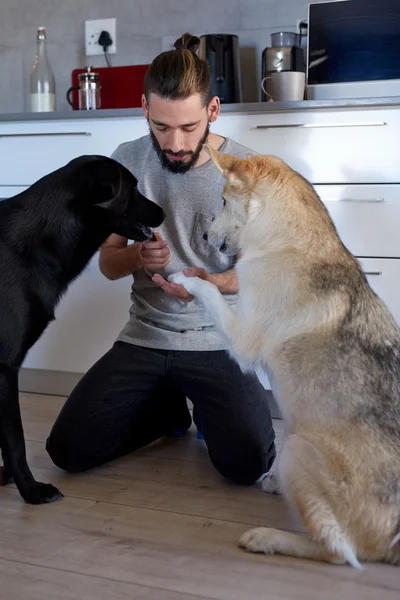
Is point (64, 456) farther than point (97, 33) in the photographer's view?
No

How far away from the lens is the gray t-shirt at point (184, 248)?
2.25 m

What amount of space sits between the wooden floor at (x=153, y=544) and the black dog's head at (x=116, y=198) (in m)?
0.74

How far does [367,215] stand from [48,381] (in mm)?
1541

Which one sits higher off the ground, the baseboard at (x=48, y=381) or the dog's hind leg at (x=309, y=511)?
the dog's hind leg at (x=309, y=511)

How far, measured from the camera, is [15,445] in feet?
6.55

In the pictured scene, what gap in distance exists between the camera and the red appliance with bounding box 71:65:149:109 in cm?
352

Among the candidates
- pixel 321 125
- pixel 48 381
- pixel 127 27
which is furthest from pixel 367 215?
pixel 127 27

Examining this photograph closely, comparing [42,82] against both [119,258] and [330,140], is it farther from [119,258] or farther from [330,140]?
[119,258]

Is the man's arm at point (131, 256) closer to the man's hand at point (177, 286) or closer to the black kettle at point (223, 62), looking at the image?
the man's hand at point (177, 286)

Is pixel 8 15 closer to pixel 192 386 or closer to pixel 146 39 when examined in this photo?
pixel 146 39

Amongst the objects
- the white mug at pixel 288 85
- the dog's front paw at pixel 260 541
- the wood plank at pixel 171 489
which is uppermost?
the white mug at pixel 288 85

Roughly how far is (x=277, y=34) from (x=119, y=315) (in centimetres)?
141

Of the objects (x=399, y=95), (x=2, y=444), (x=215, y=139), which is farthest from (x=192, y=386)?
(x=399, y=95)

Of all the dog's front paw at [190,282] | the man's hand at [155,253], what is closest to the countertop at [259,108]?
the man's hand at [155,253]
